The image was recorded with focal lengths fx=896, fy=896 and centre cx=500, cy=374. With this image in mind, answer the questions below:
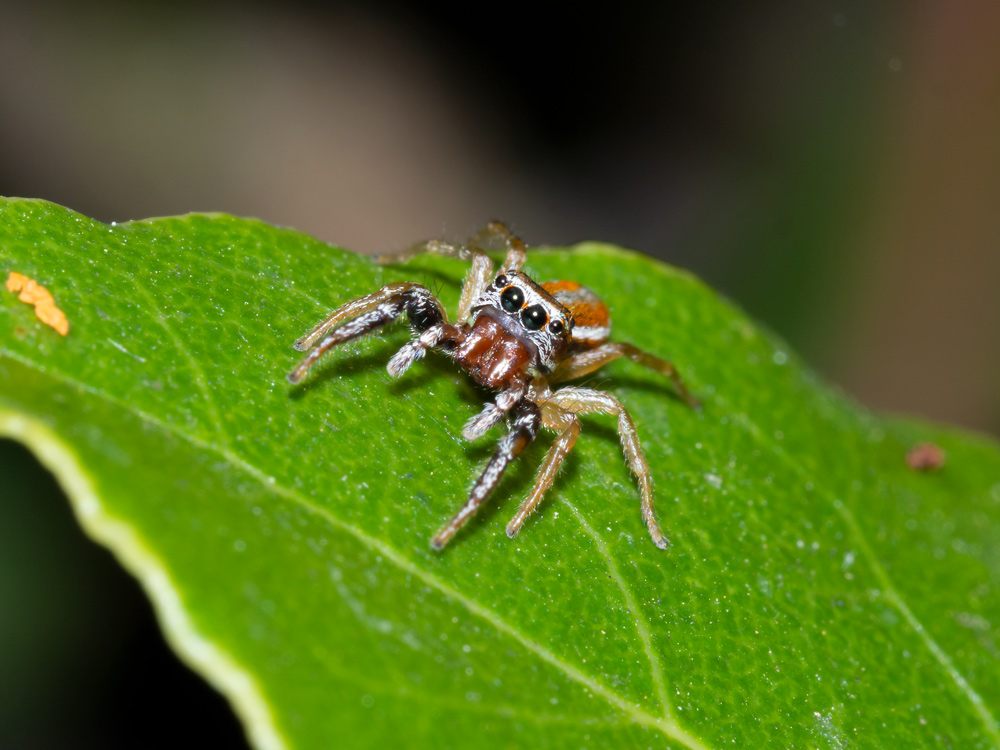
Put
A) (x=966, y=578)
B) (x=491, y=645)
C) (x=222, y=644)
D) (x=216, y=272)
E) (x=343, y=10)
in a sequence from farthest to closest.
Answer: (x=343, y=10)
(x=966, y=578)
(x=216, y=272)
(x=491, y=645)
(x=222, y=644)

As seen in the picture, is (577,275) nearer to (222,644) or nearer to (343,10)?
(222,644)

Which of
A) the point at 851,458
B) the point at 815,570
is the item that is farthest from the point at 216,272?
the point at 851,458

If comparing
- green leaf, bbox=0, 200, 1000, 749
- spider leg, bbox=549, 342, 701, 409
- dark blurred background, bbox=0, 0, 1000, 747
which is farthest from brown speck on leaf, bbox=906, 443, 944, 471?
dark blurred background, bbox=0, 0, 1000, 747

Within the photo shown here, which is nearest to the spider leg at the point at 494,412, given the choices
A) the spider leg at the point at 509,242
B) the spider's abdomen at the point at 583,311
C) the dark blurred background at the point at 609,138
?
the spider's abdomen at the point at 583,311

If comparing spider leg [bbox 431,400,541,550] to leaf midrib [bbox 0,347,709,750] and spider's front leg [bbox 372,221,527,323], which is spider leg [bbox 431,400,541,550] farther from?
spider's front leg [bbox 372,221,527,323]

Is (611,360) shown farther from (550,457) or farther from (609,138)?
(609,138)

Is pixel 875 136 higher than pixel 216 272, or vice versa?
pixel 875 136
